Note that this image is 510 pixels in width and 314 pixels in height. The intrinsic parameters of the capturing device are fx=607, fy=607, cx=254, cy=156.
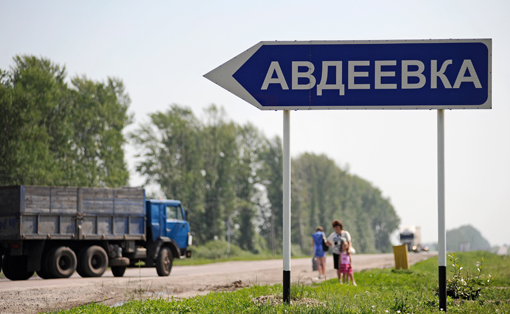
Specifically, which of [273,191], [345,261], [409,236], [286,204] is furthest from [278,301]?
[273,191]

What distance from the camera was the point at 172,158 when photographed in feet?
199

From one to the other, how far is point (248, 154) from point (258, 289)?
60.0 m

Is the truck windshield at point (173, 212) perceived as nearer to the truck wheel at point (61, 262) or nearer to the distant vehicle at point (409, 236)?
the truck wheel at point (61, 262)

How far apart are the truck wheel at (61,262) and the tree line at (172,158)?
2025 centimetres

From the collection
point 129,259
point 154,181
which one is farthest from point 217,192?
point 129,259

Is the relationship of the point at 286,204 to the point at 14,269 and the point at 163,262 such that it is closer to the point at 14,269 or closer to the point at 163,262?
the point at 14,269

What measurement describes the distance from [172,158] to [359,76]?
173 ft

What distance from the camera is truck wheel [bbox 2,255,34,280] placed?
20578 mm

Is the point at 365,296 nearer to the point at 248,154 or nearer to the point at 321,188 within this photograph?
the point at 248,154

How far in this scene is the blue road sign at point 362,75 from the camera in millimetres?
8797

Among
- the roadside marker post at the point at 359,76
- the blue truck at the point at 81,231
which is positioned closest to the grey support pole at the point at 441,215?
the roadside marker post at the point at 359,76

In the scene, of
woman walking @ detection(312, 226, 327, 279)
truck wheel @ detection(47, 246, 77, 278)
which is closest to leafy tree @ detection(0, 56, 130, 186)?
truck wheel @ detection(47, 246, 77, 278)

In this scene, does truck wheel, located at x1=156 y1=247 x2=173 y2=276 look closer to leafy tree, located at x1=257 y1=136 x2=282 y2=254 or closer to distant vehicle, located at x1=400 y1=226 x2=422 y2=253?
distant vehicle, located at x1=400 y1=226 x2=422 y2=253

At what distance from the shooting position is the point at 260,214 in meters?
75.5
